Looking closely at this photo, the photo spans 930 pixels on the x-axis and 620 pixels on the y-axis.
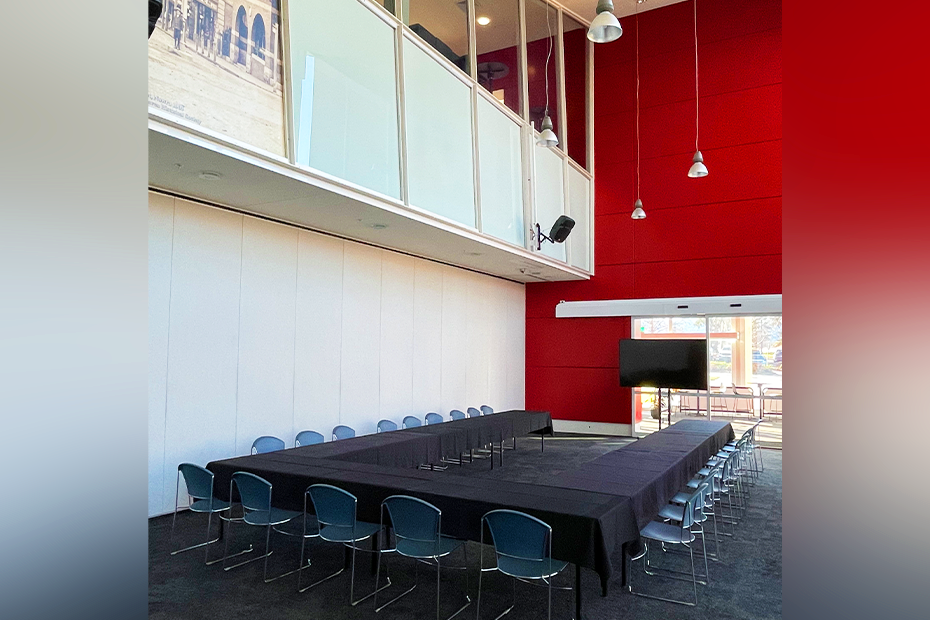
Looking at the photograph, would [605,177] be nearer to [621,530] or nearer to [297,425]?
[297,425]

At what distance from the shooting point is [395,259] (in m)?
9.16

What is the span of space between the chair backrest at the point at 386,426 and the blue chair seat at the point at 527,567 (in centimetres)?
446

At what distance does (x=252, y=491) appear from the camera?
4742 mm

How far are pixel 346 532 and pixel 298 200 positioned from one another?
3.36 meters

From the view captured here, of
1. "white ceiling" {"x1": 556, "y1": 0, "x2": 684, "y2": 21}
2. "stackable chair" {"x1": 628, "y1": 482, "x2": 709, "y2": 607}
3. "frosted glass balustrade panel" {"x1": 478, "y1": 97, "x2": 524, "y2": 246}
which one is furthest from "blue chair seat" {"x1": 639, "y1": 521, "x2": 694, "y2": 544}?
"white ceiling" {"x1": 556, "y1": 0, "x2": 684, "y2": 21}

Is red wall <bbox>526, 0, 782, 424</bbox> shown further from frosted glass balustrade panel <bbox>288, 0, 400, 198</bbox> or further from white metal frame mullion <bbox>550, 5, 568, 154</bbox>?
frosted glass balustrade panel <bbox>288, 0, 400, 198</bbox>

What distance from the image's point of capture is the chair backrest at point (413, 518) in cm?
401

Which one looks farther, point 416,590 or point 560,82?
point 560,82

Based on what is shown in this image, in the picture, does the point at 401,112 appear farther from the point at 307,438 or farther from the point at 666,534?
the point at 666,534

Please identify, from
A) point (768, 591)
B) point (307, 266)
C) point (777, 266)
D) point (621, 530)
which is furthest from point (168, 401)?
point (777, 266)

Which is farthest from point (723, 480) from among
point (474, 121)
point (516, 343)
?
point (516, 343)

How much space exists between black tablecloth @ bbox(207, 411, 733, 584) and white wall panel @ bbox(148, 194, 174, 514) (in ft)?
3.20

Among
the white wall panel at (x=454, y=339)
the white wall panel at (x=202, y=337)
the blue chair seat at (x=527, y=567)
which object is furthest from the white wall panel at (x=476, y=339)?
the blue chair seat at (x=527, y=567)
